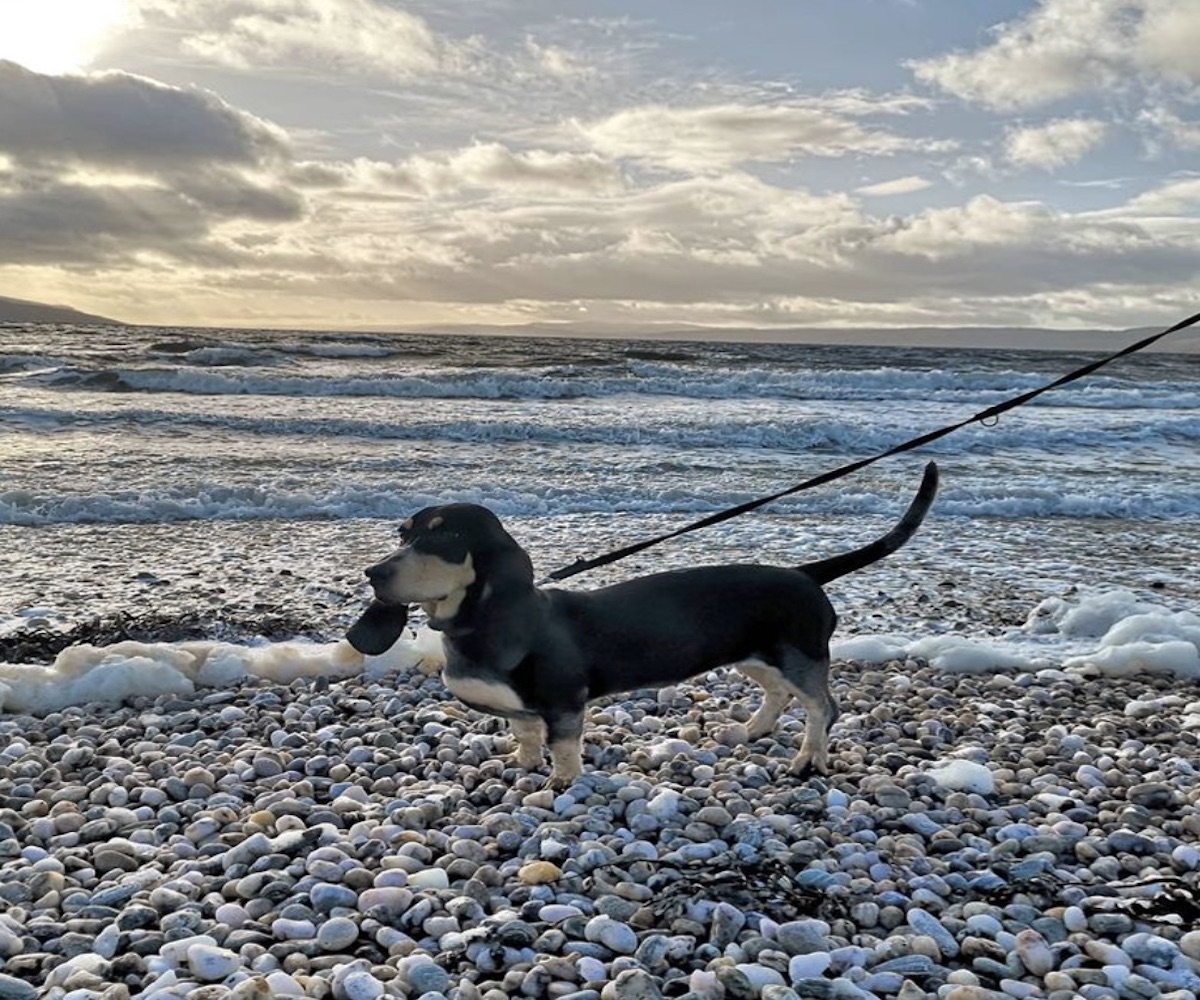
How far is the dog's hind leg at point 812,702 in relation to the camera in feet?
13.6

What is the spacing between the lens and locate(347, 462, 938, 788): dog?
371cm

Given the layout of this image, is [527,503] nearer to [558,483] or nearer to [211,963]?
[558,483]

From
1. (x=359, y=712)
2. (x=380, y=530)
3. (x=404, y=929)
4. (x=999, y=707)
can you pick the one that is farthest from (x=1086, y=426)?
(x=404, y=929)

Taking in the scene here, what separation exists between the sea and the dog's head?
292cm

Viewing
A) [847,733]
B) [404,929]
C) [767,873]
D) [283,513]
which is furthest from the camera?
[283,513]

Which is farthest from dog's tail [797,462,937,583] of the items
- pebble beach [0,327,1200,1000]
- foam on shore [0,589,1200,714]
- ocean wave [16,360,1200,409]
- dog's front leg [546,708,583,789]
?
ocean wave [16,360,1200,409]

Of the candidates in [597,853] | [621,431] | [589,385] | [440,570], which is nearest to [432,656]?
[440,570]

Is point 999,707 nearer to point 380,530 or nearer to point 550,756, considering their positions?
point 550,756

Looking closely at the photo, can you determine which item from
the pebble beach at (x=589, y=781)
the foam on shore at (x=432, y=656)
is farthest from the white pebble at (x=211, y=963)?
the foam on shore at (x=432, y=656)

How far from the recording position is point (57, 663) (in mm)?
5305

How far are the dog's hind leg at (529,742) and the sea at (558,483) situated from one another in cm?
274

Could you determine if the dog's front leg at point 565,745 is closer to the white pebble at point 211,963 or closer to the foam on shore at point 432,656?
the white pebble at point 211,963

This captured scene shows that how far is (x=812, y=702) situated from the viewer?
415 centimetres

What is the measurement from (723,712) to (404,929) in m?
2.21
